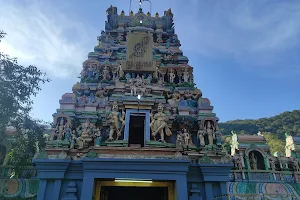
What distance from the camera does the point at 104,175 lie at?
818 cm

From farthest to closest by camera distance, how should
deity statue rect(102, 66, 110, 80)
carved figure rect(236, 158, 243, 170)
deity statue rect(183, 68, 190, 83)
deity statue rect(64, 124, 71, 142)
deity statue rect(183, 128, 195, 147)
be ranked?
carved figure rect(236, 158, 243, 170) < deity statue rect(183, 68, 190, 83) < deity statue rect(102, 66, 110, 80) < deity statue rect(183, 128, 195, 147) < deity statue rect(64, 124, 71, 142)

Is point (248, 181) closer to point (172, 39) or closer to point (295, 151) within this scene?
point (295, 151)

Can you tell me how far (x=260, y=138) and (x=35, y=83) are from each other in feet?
46.4

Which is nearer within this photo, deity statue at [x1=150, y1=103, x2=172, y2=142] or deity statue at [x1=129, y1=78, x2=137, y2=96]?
deity statue at [x1=150, y1=103, x2=172, y2=142]

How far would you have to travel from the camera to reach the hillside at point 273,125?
161ft

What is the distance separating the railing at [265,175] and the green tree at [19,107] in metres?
10.7

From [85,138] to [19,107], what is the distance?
4098 mm

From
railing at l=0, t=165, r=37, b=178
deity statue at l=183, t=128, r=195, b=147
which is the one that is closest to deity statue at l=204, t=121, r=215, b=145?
deity statue at l=183, t=128, r=195, b=147

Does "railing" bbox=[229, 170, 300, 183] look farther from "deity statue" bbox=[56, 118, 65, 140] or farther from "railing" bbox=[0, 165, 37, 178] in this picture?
"railing" bbox=[0, 165, 37, 178]

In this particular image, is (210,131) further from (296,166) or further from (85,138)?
(296,166)

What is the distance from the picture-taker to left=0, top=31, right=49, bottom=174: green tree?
10.3 m

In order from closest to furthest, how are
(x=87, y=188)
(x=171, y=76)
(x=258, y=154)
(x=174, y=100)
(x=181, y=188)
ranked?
(x=87, y=188) < (x=181, y=188) < (x=174, y=100) < (x=171, y=76) < (x=258, y=154)

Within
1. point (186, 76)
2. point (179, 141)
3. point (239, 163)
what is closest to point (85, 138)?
point (179, 141)

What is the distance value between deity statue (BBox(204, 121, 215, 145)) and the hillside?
4023cm
